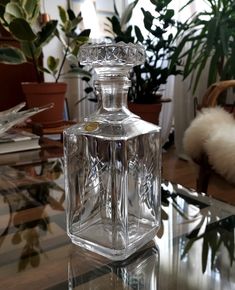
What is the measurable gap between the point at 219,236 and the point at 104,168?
0.79 ft

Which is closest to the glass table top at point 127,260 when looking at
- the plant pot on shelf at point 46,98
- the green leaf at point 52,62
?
the plant pot on shelf at point 46,98

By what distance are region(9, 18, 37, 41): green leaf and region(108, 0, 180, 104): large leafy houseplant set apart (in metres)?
0.87

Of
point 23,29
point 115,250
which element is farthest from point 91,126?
point 23,29

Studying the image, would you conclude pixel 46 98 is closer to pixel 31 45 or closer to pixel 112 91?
pixel 31 45

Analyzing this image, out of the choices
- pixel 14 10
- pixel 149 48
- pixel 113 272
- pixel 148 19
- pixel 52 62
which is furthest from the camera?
pixel 149 48

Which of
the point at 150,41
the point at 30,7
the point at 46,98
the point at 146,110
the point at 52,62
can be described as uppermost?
the point at 30,7

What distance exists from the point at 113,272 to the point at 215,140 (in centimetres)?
75

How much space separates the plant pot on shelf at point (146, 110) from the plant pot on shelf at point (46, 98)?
0.73 meters

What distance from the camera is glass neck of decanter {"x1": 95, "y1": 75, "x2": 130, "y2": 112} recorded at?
1.47 ft

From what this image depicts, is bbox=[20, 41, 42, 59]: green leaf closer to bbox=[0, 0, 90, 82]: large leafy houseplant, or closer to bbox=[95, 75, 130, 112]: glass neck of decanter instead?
bbox=[0, 0, 90, 82]: large leafy houseplant

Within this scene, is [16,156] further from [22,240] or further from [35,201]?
[22,240]

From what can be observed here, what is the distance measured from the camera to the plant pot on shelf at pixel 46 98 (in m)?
1.24

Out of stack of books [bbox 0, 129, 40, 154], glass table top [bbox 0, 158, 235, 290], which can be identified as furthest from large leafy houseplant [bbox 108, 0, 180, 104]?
glass table top [bbox 0, 158, 235, 290]

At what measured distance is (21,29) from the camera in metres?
1.10
